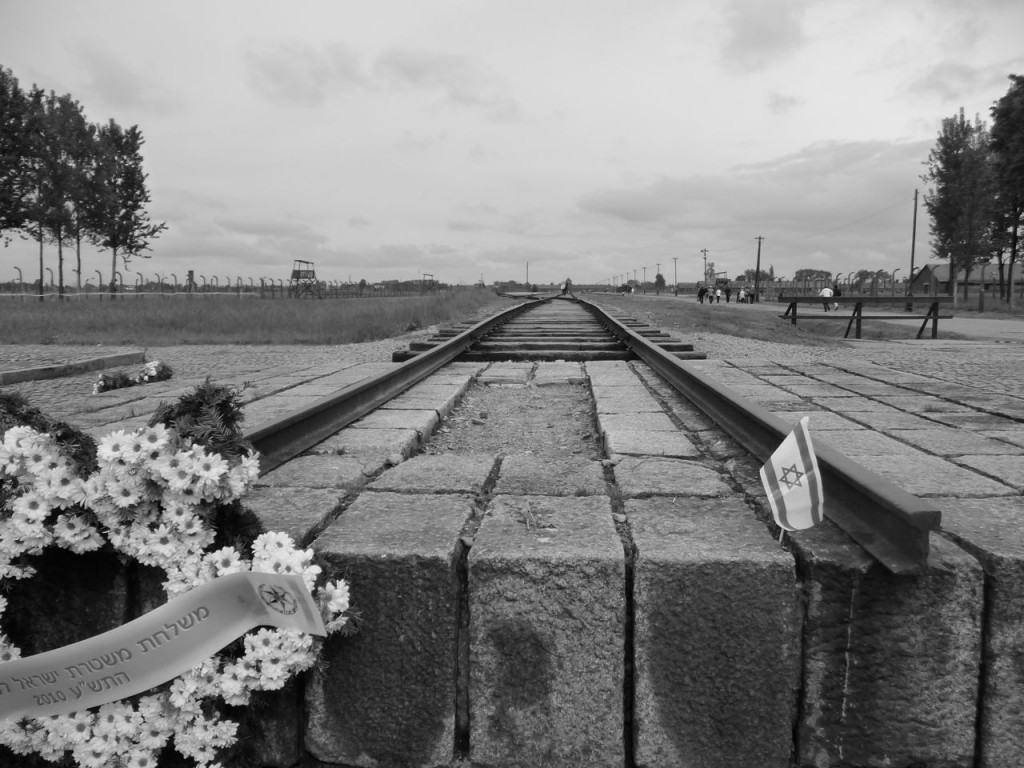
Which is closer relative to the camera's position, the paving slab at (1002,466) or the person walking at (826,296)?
the paving slab at (1002,466)

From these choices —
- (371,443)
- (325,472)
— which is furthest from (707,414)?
(325,472)

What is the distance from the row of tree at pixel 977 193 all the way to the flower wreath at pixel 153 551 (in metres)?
31.9

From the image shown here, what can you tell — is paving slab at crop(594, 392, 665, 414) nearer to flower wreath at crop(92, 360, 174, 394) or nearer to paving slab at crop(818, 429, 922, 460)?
paving slab at crop(818, 429, 922, 460)

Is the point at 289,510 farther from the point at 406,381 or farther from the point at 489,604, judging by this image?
the point at 406,381

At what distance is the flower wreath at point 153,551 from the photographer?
1.42 m

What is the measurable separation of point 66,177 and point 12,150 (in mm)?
5133

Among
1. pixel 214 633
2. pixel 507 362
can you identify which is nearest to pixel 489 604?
pixel 214 633

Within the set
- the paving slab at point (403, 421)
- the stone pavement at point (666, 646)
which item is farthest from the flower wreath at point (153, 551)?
the paving slab at point (403, 421)

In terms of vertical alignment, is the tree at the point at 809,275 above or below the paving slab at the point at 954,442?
above

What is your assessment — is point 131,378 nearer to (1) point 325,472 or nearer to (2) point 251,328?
(1) point 325,472

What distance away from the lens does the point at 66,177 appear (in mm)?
24875

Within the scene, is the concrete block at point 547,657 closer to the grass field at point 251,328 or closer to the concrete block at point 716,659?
the concrete block at point 716,659

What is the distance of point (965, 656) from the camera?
1.38m

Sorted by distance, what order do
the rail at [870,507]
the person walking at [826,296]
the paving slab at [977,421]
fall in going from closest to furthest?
1. the rail at [870,507]
2. the paving slab at [977,421]
3. the person walking at [826,296]
